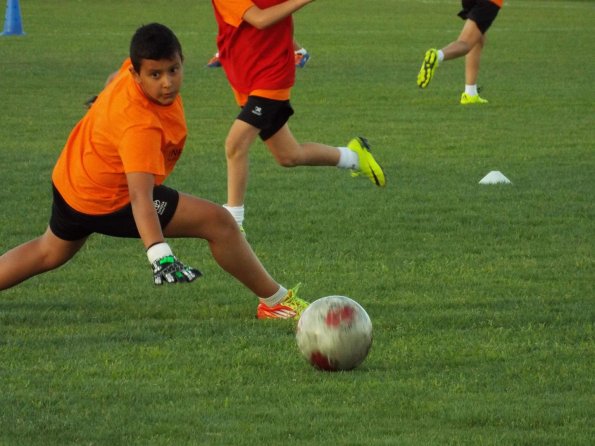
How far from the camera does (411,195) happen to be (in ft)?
38.5

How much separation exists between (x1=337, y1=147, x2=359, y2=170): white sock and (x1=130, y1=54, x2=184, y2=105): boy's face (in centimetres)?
412

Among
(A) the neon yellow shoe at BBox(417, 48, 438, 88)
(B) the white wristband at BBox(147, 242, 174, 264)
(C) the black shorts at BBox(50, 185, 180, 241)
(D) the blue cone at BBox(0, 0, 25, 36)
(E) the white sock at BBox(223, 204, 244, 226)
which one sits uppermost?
(B) the white wristband at BBox(147, 242, 174, 264)

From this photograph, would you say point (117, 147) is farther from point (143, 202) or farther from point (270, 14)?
point (270, 14)

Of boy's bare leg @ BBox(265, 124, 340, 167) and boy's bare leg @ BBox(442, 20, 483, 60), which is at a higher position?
boy's bare leg @ BBox(265, 124, 340, 167)

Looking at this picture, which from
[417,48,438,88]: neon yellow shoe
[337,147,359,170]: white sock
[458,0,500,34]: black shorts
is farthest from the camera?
[458,0,500,34]: black shorts

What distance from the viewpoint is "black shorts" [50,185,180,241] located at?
7.08 meters

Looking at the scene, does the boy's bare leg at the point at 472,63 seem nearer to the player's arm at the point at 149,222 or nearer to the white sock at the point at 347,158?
the white sock at the point at 347,158

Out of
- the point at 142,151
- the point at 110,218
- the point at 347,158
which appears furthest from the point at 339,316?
the point at 347,158

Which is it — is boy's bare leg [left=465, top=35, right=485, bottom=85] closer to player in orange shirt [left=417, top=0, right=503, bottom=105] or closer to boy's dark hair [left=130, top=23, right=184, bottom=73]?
player in orange shirt [left=417, top=0, right=503, bottom=105]

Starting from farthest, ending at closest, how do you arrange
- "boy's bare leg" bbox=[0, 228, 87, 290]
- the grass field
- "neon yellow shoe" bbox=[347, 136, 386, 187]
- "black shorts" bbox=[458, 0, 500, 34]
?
"black shorts" bbox=[458, 0, 500, 34] → "neon yellow shoe" bbox=[347, 136, 386, 187] → "boy's bare leg" bbox=[0, 228, 87, 290] → the grass field

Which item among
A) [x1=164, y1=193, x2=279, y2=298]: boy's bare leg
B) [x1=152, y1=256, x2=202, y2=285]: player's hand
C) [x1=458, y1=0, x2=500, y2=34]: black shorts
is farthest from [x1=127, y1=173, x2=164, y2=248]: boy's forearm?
[x1=458, y1=0, x2=500, y2=34]: black shorts

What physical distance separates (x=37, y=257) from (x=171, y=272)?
156 cm

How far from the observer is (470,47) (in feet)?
58.8

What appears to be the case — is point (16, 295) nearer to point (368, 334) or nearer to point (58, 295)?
point (58, 295)
